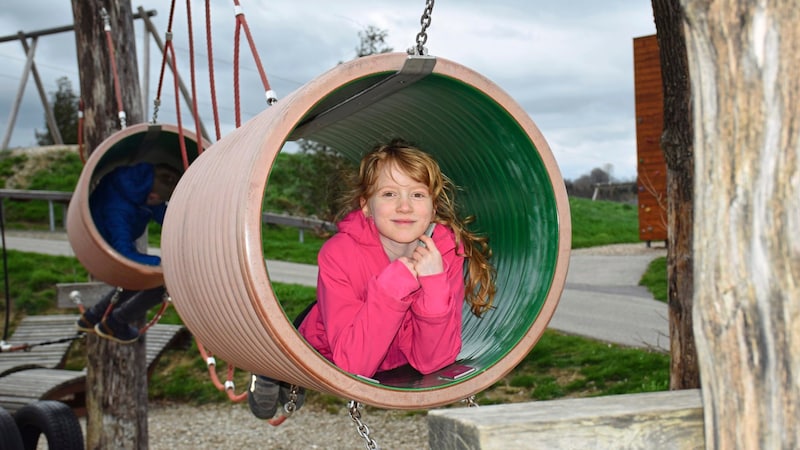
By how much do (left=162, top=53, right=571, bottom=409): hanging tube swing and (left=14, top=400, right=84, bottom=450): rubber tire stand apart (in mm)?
2156

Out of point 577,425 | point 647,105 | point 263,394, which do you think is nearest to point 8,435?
point 263,394

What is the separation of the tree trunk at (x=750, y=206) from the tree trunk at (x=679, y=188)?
1.74m

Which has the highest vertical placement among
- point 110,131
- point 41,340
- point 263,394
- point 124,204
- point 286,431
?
point 110,131

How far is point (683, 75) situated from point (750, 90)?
185 cm

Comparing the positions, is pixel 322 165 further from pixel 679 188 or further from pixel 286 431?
pixel 679 188

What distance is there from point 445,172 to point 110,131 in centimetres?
263

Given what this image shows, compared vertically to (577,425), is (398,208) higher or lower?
higher

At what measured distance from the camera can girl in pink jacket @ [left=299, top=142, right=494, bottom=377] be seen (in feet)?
7.72

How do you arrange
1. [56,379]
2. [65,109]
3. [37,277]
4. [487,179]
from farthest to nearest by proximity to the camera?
[65,109] < [37,277] < [56,379] < [487,179]

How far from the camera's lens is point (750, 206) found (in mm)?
1360

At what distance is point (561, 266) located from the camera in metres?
2.36

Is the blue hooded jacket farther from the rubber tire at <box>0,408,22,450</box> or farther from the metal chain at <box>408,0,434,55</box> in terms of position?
the metal chain at <box>408,0,434,55</box>

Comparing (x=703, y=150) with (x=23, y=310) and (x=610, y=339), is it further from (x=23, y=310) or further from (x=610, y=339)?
(x=23, y=310)

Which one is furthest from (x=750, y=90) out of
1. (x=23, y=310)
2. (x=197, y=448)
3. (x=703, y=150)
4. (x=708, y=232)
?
(x=23, y=310)
